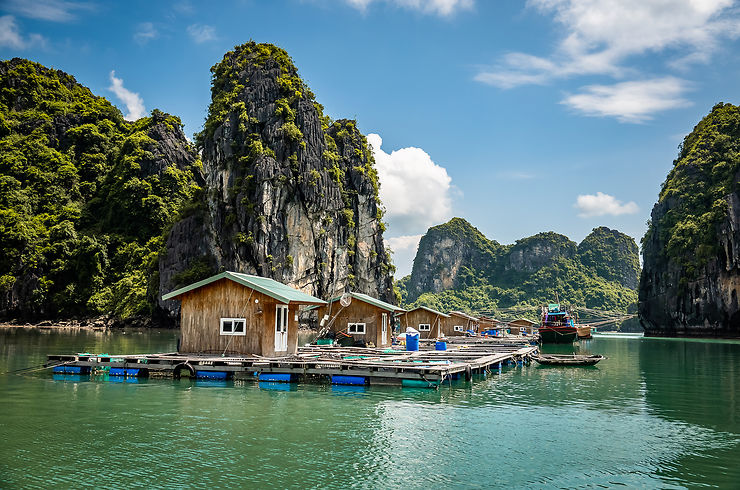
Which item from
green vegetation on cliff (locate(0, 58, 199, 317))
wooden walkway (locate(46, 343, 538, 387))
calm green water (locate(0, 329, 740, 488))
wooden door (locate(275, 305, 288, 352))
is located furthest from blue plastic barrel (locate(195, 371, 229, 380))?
green vegetation on cliff (locate(0, 58, 199, 317))

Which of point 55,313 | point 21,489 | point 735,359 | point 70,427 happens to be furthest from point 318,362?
point 55,313

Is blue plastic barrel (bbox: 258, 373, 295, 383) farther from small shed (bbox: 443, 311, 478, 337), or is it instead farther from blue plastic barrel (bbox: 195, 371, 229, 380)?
small shed (bbox: 443, 311, 478, 337)

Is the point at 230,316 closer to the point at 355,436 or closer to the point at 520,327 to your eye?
the point at 355,436

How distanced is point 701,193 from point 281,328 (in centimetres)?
8669

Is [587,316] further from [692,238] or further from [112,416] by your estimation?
[112,416]

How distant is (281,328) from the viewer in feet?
95.7

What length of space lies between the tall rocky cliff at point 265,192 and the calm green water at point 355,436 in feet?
171

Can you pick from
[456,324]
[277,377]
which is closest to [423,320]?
[456,324]

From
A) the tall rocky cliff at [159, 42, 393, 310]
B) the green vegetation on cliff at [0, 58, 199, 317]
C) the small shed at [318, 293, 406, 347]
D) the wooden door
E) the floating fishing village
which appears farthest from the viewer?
the green vegetation on cliff at [0, 58, 199, 317]

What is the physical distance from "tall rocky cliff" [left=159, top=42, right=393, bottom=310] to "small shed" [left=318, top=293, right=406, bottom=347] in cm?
3761

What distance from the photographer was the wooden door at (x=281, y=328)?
28.5 m

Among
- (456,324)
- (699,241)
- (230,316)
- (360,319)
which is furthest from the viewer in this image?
(699,241)

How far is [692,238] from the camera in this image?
86.3m

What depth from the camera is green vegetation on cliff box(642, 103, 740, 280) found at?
8344cm
